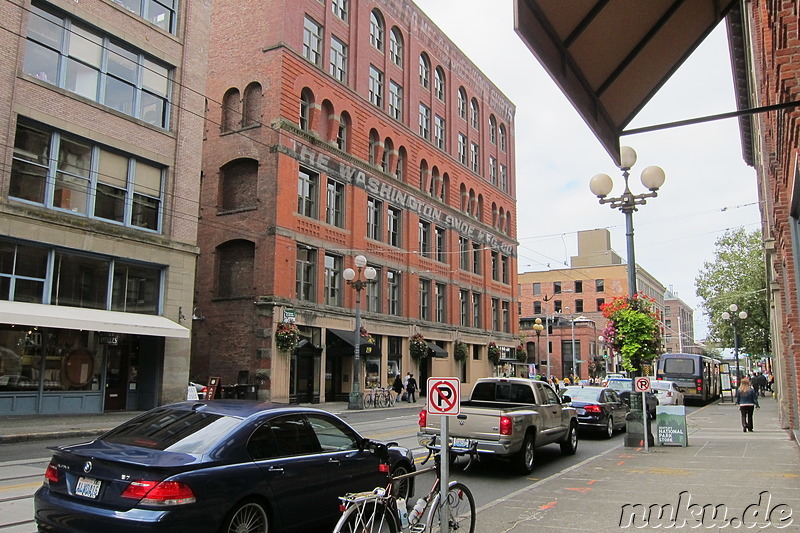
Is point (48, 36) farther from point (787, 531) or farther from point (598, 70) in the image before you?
point (787, 531)

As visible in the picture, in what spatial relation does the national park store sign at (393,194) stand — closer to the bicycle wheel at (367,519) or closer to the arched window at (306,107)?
the arched window at (306,107)

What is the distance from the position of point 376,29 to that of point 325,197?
514 inches

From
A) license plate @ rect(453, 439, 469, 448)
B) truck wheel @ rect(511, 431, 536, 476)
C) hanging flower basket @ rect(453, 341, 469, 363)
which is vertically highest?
hanging flower basket @ rect(453, 341, 469, 363)

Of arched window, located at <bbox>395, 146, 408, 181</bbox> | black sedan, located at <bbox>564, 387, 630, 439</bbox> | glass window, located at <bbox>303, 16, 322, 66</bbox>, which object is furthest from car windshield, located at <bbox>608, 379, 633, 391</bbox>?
glass window, located at <bbox>303, 16, 322, 66</bbox>

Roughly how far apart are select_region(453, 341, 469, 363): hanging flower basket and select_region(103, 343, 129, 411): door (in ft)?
86.5

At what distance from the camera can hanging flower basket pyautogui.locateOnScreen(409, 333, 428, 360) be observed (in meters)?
39.1

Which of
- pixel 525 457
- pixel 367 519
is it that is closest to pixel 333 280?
pixel 525 457

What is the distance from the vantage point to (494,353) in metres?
50.4

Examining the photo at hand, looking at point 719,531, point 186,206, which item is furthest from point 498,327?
point 719,531

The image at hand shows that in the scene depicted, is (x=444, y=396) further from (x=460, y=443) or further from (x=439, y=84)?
(x=439, y=84)

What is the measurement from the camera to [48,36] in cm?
2027

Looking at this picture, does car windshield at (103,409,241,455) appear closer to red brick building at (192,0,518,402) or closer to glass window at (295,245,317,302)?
red brick building at (192,0,518,402)

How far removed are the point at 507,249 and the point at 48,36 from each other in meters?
42.4

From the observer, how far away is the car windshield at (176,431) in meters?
5.89
